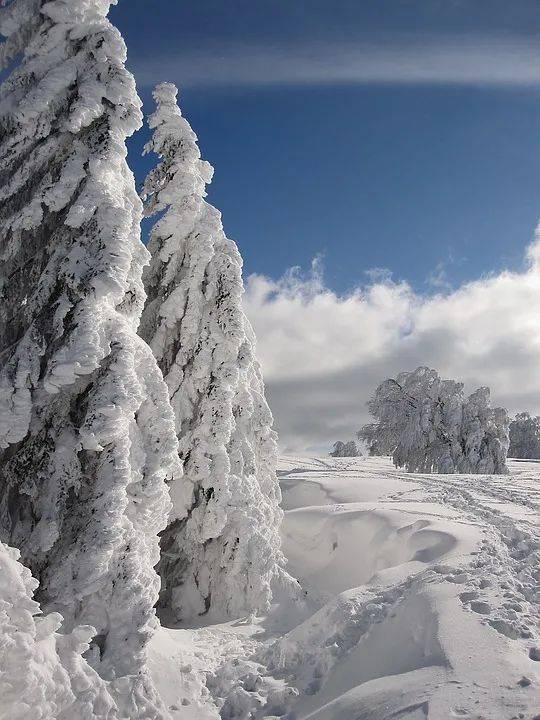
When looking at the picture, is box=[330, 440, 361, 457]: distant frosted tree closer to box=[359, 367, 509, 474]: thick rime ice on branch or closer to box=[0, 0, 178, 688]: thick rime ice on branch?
box=[359, 367, 509, 474]: thick rime ice on branch

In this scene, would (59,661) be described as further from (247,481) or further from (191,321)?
(191,321)

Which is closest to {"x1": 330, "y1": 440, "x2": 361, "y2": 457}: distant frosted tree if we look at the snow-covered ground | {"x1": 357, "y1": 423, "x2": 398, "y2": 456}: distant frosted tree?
{"x1": 357, "y1": 423, "x2": 398, "y2": 456}: distant frosted tree

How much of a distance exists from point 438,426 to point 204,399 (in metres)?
30.8

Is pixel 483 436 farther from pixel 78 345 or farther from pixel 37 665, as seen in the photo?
pixel 37 665

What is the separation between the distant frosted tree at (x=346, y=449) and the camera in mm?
60253

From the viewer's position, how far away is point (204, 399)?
36.1 ft

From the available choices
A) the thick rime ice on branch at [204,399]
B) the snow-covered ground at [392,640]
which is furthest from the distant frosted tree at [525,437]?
the thick rime ice on branch at [204,399]

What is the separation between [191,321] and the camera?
37.1 feet

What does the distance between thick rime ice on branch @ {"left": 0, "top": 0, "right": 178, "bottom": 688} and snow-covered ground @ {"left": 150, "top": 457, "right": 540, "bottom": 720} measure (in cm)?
159

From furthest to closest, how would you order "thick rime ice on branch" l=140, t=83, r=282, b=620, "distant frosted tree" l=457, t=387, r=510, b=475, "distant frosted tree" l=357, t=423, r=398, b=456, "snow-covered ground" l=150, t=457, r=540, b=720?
"distant frosted tree" l=357, t=423, r=398, b=456, "distant frosted tree" l=457, t=387, r=510, b=475, "thick rime ice on branch" l=140, t=83, r=282, b=620, "snow-covered ground" l=150, t=457, r=540, b=720

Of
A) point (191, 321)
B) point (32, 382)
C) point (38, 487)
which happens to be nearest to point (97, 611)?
point (38, 487)

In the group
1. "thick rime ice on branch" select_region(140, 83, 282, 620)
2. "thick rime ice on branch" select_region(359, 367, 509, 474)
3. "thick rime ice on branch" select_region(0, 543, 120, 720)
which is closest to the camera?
"thick rime ice on branch" select_region(0, 543, 120, 720)

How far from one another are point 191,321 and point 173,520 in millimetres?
4010

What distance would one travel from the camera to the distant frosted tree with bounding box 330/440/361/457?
2372 inches
